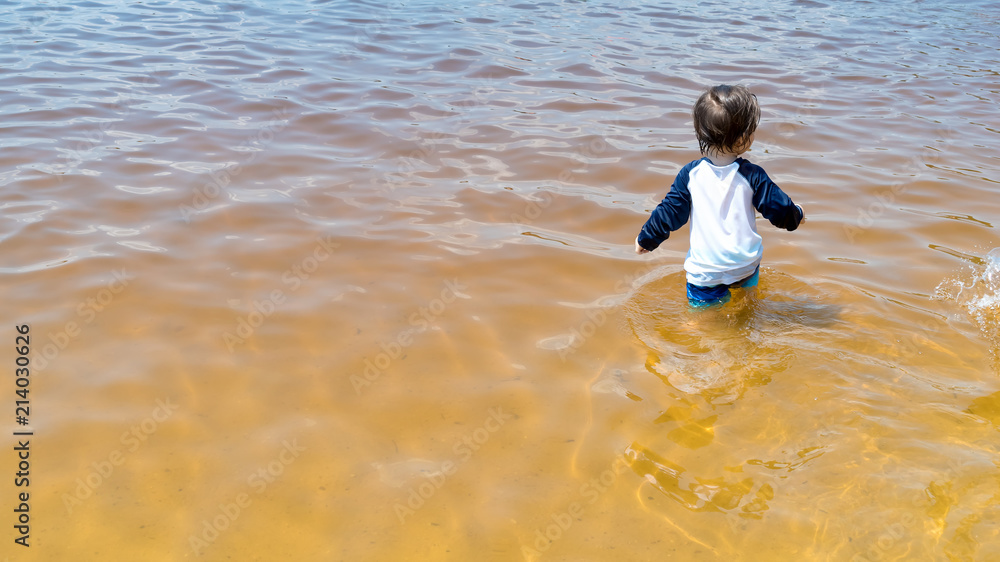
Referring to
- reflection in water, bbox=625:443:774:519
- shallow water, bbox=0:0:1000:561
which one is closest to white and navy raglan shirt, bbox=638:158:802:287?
shallow water, bbox=0:0:1000:561

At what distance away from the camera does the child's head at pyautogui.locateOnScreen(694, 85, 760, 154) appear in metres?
3.50

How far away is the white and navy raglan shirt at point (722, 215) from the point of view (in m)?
3.77

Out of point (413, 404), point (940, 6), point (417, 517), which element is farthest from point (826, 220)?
point (940, 6)

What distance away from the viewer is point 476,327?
3.86 m

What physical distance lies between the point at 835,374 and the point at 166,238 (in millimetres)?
4000

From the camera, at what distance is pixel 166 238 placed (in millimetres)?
4656

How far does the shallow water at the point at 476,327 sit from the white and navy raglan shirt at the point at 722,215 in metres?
0.28

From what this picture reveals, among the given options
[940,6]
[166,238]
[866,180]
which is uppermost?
[940,6]

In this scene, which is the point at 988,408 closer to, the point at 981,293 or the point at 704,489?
the point at 981,293

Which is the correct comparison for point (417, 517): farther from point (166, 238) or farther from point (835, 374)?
point (166, 238)

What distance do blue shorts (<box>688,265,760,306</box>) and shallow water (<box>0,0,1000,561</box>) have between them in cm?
8

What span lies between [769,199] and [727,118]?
→ 0.51 meters

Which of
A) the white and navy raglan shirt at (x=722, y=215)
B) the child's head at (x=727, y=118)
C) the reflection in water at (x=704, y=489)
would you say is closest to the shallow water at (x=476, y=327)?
the reflection in water at (x=704, y=489)

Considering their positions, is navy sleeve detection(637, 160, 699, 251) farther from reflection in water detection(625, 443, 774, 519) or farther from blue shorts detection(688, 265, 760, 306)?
reflection in water detection(625, 443, 774, 519)
